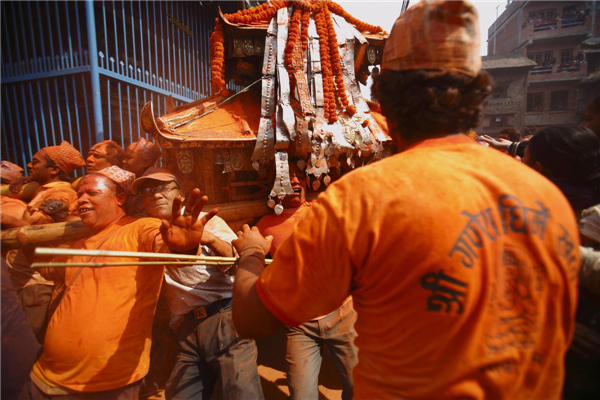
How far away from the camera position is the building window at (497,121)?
20922 mm

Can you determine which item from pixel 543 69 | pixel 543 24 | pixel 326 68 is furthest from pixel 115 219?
pixel 543 24

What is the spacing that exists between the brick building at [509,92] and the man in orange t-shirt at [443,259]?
938 inches

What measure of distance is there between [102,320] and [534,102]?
29.2 metres

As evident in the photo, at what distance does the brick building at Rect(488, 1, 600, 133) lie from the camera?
66.8 ft

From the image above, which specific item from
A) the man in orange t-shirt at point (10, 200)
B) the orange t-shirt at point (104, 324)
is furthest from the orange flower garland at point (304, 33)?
the man in orange t-shirt at point (10, 200)

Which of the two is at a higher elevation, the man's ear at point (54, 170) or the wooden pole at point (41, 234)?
the man's ear at point (54, 170)

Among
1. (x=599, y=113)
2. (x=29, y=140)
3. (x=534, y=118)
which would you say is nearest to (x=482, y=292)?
(x=599, y=113)

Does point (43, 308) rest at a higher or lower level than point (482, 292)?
lower

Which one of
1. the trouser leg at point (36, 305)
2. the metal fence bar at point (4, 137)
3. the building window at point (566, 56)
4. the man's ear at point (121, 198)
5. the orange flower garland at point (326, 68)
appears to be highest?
the building window at point (566, 56)

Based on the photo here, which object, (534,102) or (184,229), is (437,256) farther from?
(534,102)

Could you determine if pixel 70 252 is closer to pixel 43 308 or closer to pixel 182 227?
pixel 182 227

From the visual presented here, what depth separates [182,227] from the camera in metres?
1.66

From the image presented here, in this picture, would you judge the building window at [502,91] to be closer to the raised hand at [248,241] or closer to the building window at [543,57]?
the building window at [543,57]

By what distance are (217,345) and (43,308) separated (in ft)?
6.42
